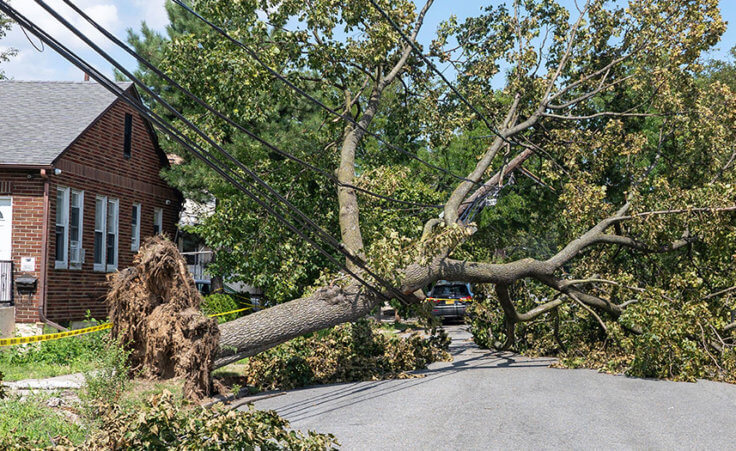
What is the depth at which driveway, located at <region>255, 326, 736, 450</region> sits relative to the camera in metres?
8.04

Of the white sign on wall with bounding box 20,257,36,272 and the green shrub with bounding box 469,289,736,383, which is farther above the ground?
the white sign on wall with bounding box 20,257,36,272

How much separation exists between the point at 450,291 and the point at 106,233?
12987 mm

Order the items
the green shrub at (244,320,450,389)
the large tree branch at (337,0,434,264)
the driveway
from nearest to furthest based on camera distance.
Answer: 1. the driveway
2. the green shrub at (244,320,450,389)
3. the large tree branch at (337,0,434,264)

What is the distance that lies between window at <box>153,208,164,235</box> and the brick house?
0.11 feet

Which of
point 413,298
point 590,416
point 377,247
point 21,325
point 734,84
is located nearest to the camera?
point 590,416

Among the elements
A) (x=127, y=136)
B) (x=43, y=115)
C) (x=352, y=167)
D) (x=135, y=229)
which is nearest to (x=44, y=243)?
(x=43, y=115)

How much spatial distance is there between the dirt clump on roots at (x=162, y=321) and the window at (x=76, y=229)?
370 inches

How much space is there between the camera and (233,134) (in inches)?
933

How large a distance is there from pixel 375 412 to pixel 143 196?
1561 centimetres

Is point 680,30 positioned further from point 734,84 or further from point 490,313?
point 734,84

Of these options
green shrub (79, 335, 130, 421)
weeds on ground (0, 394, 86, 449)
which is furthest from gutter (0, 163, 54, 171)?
weeds on ground (0, 394, 86, 449)

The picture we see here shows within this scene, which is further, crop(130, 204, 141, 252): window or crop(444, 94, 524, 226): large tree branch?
crop(130, 204, 141, 252): window

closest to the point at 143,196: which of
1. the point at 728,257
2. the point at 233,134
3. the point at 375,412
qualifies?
the point at 233,134

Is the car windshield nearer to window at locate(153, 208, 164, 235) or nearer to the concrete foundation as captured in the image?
window at locate(153, 208, 164, 235)
